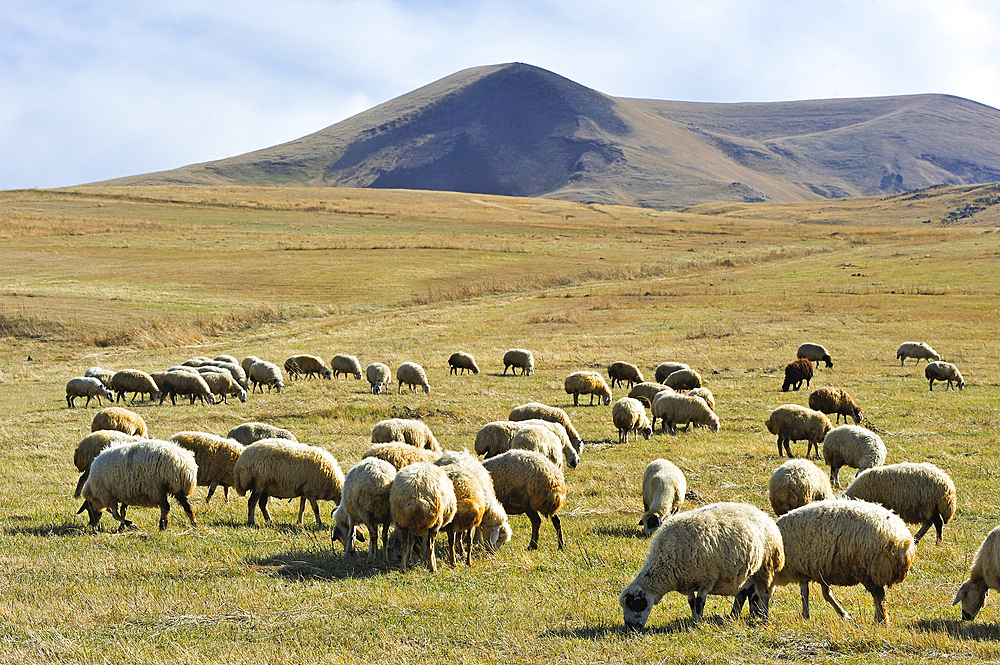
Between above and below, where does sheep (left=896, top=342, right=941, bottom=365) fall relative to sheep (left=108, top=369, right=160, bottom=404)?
above

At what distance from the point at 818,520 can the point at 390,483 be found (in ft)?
17.3

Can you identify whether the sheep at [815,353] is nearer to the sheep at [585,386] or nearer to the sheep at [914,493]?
the sheep at [585,386]

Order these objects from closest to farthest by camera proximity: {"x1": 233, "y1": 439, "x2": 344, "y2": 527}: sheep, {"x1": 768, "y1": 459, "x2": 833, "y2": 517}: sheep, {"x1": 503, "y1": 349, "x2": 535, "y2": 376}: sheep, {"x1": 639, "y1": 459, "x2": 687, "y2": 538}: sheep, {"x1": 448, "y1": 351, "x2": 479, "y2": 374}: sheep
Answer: {"x1": 768, "y1": 459, "x2": 833, "y2": 517}: sheep
{"x1": 639, "y1": 459, "x2": 687, "y2": 538}: sheep
{"x1": 233, "y1": 439, "x2": 344, "y2": 527}: sheep
{"x1": 503, "y1": 349, "x2": 535, "y2": 376}: sheep
{"x1": 448, "y1": 351, "x2": 479, "y2": 374}: sheep

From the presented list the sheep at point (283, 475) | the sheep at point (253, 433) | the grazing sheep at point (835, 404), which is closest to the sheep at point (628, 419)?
the grazing sheep at point (835, 404)

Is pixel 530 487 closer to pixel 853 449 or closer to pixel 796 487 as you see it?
pixel 796 487

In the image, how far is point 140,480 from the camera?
11.2m

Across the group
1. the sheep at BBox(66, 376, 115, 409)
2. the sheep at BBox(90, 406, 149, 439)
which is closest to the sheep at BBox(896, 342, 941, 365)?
the sheep at BBox(90, 406, 149, 439)

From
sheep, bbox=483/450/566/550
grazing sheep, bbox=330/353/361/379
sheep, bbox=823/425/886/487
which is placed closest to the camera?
sheep, bbox=483/450/566/550

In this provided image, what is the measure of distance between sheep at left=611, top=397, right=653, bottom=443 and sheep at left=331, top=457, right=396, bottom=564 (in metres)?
9.78

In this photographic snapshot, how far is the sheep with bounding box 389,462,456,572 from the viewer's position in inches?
369

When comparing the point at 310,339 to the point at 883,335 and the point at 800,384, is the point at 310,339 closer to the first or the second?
the point at 800,384

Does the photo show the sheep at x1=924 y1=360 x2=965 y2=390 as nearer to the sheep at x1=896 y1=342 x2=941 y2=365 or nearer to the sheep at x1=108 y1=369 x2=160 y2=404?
the sheep at x1=896 y1=342 x2=941 y2=365

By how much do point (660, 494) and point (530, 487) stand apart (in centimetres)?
227

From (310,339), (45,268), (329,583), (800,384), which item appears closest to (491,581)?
(329,583)
